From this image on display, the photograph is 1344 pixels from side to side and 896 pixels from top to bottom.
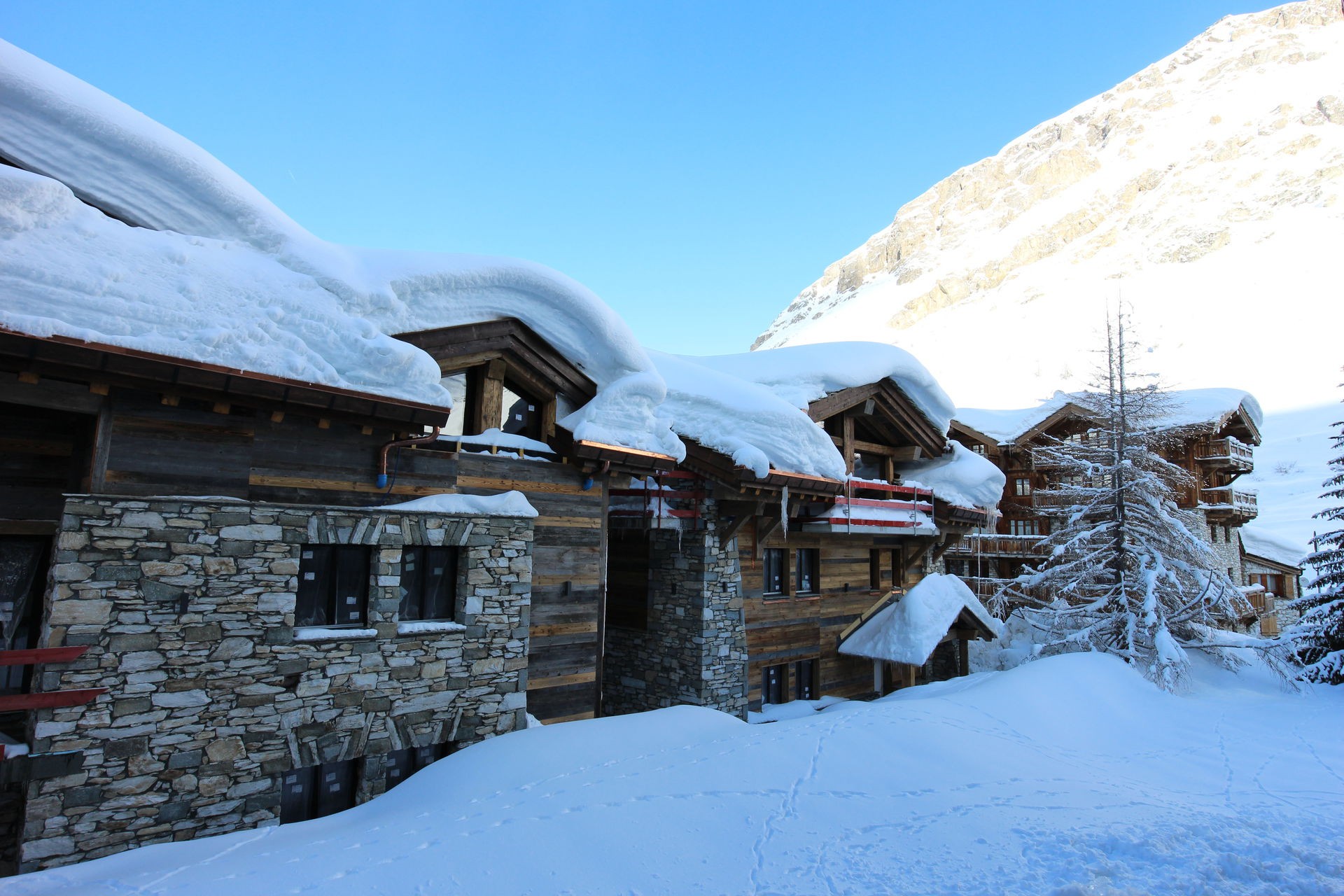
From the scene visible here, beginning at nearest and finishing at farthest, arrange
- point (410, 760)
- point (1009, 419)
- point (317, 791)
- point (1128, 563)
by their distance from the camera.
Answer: point (317, 791)
point (410, 760)
point (1128, 563)
point (1009, 419)

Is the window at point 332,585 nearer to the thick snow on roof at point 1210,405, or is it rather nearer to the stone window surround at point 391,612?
the stone window surround at point 391,612

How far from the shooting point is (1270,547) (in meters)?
33.8

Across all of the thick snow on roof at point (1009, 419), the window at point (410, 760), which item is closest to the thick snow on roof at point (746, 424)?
the window at point (410, 760)

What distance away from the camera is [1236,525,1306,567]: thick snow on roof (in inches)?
1278

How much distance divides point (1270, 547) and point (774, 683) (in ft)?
107

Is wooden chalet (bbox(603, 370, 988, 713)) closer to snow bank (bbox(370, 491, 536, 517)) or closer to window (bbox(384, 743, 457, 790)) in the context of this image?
snow bank (bbox(370, 491, 536, 517))

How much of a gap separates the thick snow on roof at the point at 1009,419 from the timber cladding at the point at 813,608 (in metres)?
12.6

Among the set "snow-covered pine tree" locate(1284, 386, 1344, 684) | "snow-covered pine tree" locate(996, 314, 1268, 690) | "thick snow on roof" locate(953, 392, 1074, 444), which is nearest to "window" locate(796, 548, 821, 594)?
"snow-covered pine tree" locate(996, 314, 1268, 690)

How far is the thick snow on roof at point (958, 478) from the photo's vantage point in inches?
754

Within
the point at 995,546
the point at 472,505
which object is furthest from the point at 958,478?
the point at 472,505

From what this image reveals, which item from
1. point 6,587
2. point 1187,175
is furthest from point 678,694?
point 1187,175

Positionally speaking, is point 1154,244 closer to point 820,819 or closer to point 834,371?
point 834,371

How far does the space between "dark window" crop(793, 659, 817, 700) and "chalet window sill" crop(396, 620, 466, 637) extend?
32.1 feet

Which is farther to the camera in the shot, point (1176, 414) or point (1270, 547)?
point (1270, 547)
